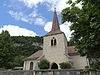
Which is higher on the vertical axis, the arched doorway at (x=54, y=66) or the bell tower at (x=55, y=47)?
the bell tower at (x=55, y=47)

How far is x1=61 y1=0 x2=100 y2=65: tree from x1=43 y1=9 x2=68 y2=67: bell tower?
58.4 ft

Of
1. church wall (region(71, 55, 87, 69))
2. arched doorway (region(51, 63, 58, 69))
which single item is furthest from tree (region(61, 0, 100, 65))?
arched doorway (region(51, 63, 58, 69))

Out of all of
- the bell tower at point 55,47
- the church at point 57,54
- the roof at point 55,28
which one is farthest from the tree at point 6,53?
the roof at point 55,28

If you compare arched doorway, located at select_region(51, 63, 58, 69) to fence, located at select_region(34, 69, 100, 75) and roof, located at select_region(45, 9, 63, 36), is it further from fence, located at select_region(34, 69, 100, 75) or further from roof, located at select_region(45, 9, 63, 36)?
fence, located at select_region(34, 69, 100, 75)

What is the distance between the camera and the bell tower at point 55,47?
25.3 metres

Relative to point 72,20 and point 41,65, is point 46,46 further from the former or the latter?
point 72,20

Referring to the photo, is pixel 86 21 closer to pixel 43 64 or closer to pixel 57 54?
pixel 43 64

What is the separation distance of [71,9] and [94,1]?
173 cm

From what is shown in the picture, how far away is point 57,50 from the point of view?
26.2 meters

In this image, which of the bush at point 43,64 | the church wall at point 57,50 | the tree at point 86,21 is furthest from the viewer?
the church wall at point 57,50

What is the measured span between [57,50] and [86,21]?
20.1 m

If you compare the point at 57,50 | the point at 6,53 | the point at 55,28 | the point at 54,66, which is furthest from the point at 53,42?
the point at 6,53

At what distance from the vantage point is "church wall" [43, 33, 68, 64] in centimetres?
2523

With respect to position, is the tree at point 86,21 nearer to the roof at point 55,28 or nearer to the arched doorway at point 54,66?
the arched doorway at point 54,66
